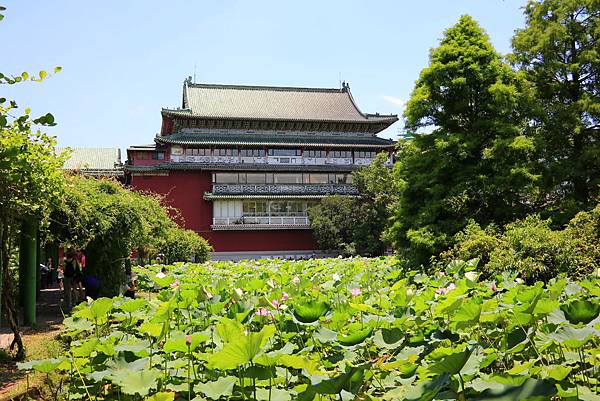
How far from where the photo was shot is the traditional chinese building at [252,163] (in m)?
28.2

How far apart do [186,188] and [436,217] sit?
20585mm

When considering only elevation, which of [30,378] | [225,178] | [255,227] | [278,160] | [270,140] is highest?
[270,140]

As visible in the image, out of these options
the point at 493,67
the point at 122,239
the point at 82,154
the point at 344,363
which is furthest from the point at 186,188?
the point at 344,363

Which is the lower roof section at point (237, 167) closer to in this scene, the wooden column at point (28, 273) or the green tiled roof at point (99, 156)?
the green tiled roof at point (99, 156)

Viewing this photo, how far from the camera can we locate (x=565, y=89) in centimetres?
1220

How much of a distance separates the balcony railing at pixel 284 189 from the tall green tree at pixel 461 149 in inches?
734

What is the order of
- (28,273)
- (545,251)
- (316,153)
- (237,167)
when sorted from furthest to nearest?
(316,153), (237,167), (28,273), (545,251)

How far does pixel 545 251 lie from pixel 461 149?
293 cm

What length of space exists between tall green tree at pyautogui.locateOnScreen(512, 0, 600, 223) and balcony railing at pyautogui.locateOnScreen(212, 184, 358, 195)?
16863 mm

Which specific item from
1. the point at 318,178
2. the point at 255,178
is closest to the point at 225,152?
the point at 255,178

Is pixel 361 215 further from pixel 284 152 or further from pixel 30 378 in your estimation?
pixel 30 378

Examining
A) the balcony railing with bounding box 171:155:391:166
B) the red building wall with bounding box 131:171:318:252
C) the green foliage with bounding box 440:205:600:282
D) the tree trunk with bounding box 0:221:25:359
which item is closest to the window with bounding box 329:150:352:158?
the balcony railing with bounding box 171:155:391:166

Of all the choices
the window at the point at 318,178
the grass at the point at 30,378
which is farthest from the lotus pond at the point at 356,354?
the window at the point at 318,178

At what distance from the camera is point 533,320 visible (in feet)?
7.63
